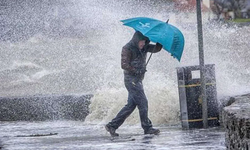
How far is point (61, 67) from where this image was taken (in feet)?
76.5

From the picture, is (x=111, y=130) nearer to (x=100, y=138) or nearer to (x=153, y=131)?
(x=100, y=138)

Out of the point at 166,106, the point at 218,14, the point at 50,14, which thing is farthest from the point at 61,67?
the point at 218,14

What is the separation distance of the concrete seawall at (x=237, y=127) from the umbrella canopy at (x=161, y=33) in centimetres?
307

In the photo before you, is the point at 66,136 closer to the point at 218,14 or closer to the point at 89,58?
the point at 89,58

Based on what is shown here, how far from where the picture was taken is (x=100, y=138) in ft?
32.8

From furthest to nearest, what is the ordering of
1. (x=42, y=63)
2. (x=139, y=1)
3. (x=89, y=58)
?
(x=139, y=1) < (x=42, y=63) < (x=89, y=58)

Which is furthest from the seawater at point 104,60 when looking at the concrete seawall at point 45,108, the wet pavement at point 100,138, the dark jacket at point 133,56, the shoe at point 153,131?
the dark jacket at point 133,56

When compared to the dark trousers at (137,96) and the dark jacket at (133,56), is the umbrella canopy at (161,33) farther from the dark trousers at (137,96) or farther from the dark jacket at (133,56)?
the dark trousers at (137,96)

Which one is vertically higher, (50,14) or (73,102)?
(50,14)

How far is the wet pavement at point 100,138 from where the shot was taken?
8664mm

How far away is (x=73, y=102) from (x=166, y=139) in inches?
167

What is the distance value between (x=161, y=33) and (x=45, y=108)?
4.50m

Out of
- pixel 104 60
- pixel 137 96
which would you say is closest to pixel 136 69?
pixel 137 96

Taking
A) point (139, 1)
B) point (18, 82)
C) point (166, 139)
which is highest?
point (139, 1)
